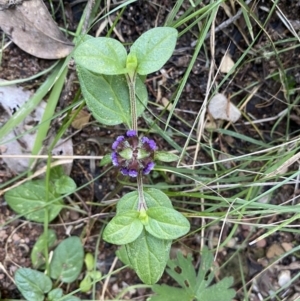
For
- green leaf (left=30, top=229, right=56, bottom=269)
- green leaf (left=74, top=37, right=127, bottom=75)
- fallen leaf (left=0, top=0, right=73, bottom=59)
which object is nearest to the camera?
green leaf (left=74, top=37, right=127, bottom=75)

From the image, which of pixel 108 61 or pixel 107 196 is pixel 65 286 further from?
pixel 108 61

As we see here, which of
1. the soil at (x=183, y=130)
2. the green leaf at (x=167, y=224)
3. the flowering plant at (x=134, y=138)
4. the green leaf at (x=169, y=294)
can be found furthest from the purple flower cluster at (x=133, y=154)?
the green leaf at (x=169, y=294)

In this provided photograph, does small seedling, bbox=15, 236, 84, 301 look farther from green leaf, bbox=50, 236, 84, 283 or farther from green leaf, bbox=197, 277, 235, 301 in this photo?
green leaf, bbox=197, 277, 235, 301

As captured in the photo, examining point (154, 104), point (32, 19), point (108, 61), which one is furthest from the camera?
point (154, 104)

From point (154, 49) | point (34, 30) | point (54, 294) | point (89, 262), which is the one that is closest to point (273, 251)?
point (89, 262)

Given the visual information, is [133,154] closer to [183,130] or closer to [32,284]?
[183,130]

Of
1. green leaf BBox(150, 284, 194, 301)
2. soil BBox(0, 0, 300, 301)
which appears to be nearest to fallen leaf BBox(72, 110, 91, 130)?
soil BBox(0, 0, 300, 301)

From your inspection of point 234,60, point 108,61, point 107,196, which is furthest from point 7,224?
point 234,60
